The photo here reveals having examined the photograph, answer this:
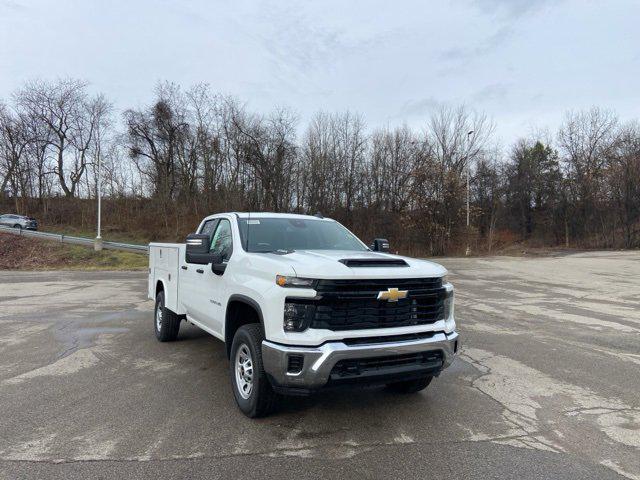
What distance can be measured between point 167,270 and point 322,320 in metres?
4.28

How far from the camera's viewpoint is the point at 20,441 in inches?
153

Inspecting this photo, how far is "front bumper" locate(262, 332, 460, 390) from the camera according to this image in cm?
375

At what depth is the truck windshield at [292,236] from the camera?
5305 millimetres

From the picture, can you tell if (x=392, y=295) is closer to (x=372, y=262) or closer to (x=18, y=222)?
(x=372, y=262)

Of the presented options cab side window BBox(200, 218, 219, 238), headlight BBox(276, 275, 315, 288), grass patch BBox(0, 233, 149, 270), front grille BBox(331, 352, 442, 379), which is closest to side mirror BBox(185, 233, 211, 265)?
cab side window BBox(200, 218, 219, 238)

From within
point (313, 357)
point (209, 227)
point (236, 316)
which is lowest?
point (313, 357)

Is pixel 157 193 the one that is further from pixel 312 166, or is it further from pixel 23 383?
pixel 23 383

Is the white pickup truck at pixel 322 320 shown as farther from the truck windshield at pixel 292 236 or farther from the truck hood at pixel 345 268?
the truck windshield at pixel 292 236

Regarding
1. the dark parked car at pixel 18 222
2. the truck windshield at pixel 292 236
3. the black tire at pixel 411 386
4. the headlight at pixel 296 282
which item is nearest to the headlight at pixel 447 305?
the black tire at pixel 411 386

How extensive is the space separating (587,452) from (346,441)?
6.51 feet

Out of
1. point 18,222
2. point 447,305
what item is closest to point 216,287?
point 447,305

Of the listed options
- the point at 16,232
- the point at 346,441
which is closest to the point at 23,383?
the point at 346,441

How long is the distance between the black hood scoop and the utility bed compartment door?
352 cm

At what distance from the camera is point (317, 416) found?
4461 millimetres
